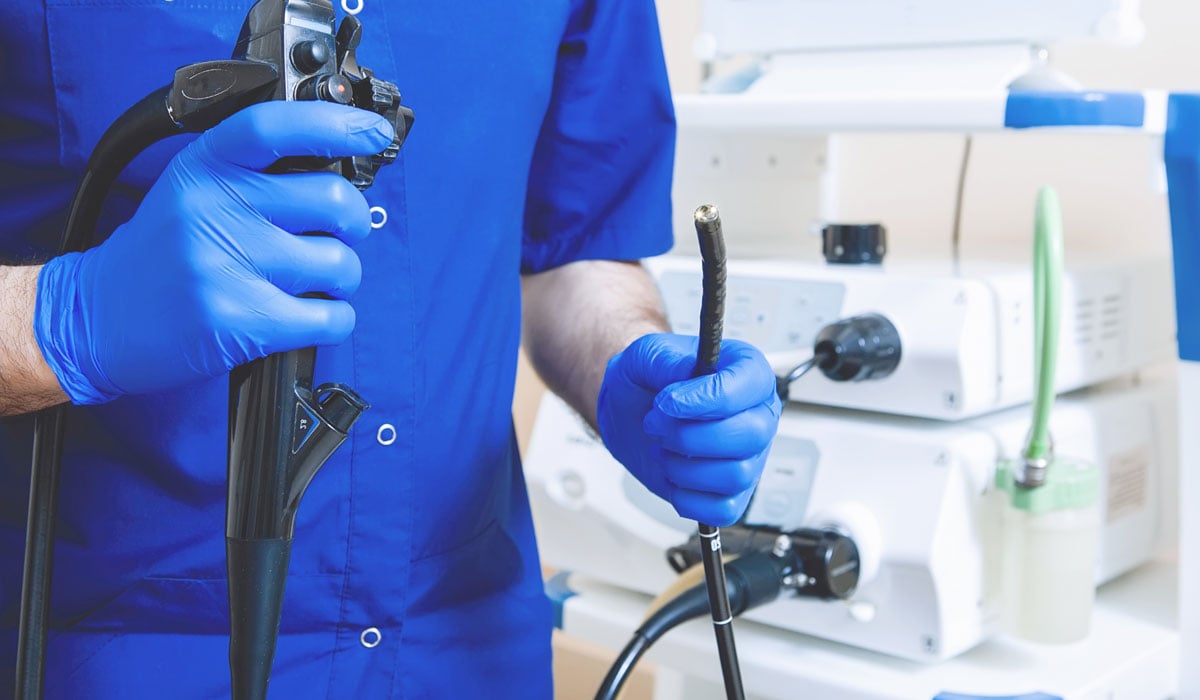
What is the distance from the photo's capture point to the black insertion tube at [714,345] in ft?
1.68

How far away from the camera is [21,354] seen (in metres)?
0.66

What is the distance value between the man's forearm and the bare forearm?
1.33 ft

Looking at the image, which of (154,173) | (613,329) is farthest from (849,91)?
(154,173)

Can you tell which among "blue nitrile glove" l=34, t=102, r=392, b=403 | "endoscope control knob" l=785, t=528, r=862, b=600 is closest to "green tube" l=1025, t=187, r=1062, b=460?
"endoscope control knob" l=785, t=528, r=862, b=600

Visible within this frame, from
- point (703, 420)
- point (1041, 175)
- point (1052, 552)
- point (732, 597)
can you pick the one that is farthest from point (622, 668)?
point (1041, 175)

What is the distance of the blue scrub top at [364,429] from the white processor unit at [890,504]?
19 centimetres

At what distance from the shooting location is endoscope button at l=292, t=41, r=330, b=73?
57 centimetres

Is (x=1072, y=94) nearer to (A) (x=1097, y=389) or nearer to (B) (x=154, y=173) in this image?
(A) (x=1097, y=389)

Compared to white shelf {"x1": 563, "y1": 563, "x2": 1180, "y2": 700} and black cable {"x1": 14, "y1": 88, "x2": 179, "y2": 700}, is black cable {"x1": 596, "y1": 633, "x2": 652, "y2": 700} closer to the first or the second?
white shelf {"x1": 563, "y1": 563, "x2": 1180, "y2": 700}

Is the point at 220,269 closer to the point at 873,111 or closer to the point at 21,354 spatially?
the point at 21,354

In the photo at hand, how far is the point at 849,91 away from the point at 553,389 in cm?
38

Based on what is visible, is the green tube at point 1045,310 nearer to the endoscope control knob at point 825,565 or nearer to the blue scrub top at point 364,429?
the endoscope control knob at point 825,565

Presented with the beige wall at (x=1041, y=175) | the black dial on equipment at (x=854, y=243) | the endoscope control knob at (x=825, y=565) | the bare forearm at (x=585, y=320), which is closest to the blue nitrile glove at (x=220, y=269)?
the bare forearm at (x=585, y=320)

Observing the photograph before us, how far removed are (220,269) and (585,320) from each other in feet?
1.32
